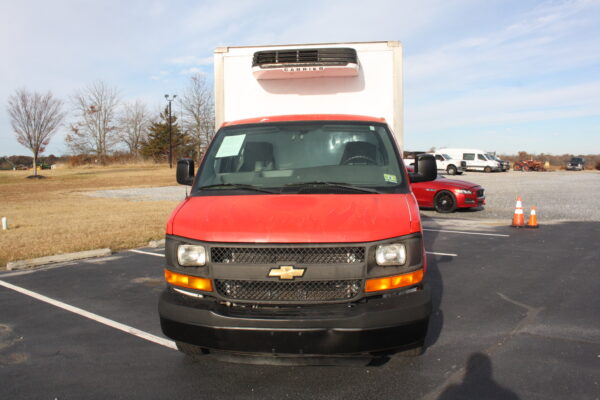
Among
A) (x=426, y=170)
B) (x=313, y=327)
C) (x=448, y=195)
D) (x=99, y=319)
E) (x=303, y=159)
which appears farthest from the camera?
(x=448, y=195)

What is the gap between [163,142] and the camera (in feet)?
198

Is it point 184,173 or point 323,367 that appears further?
point 184,173

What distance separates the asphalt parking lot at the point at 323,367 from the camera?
3395 mm

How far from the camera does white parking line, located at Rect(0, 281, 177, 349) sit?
4.34 meters

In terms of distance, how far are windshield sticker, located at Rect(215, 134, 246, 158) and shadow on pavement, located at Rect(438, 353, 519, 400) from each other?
Answer: 8.76 ft

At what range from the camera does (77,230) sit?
1095cm

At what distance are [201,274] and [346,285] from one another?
38.1 inches

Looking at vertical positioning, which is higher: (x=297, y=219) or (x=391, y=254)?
(x=297, y=219)

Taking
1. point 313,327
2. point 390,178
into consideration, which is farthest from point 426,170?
point 313,327

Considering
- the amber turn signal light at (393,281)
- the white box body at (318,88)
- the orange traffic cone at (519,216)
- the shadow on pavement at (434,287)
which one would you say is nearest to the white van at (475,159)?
the orange traffic cone at (519,216)

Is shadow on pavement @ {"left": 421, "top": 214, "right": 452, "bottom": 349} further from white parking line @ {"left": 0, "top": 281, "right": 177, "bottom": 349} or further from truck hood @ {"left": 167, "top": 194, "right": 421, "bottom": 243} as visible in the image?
white parking line @ {"left": 0, "top": 281, "right": 177, "bottom": 349}

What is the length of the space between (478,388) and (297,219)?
68.1 inches

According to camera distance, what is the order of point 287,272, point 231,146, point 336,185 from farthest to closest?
point 231,146 → point 336,185 → point 287,272

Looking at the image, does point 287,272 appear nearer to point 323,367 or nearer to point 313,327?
point 313,327
